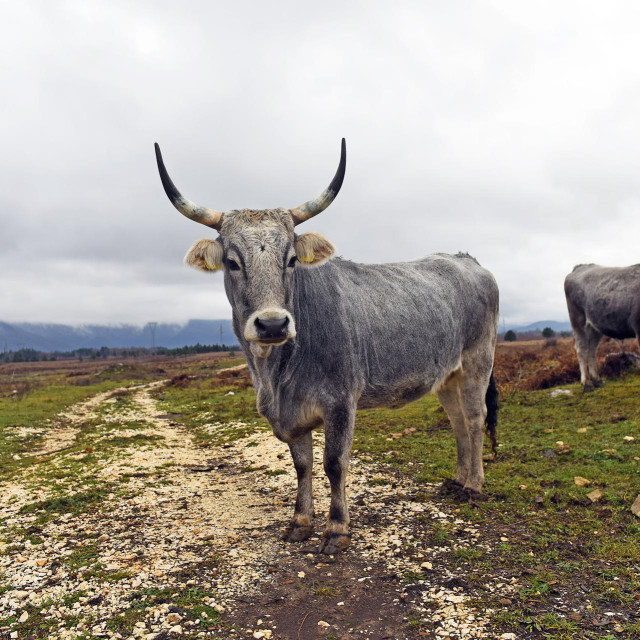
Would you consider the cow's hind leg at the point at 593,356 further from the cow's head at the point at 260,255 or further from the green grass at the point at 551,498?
the cow's head at the point at 260,255

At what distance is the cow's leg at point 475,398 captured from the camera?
292 inches

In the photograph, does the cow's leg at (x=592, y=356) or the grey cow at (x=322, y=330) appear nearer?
the grey cow at (x=322, y=330)

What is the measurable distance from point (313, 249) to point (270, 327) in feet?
5.13

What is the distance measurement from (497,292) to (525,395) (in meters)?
7.96

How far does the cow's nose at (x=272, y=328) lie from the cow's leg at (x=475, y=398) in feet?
Result: 13.0

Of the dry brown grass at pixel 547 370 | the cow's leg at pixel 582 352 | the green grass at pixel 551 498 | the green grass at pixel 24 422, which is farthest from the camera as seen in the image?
the dry brown grass at pixel 547 370

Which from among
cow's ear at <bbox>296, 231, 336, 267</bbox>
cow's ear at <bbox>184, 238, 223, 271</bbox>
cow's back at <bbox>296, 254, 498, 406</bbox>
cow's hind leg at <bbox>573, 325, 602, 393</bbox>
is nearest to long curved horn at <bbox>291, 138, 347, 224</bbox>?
cow's ear at <bbox>296, 231, 336, 267</bbox>

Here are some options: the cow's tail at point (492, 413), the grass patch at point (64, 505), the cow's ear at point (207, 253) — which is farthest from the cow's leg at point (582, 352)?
A: the grass patch at point (64, 505)

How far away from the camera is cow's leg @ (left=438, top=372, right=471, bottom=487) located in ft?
25.3

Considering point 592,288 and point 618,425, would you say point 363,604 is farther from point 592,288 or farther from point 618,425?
point 592,288

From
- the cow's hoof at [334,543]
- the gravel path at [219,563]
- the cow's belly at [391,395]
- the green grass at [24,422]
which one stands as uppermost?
the cow's belly at [391,395]

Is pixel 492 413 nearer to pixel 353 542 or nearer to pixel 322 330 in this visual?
pixel 353 542

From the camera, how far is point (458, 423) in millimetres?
7844

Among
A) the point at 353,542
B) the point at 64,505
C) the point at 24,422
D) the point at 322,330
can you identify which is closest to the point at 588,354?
the point at 353,542
